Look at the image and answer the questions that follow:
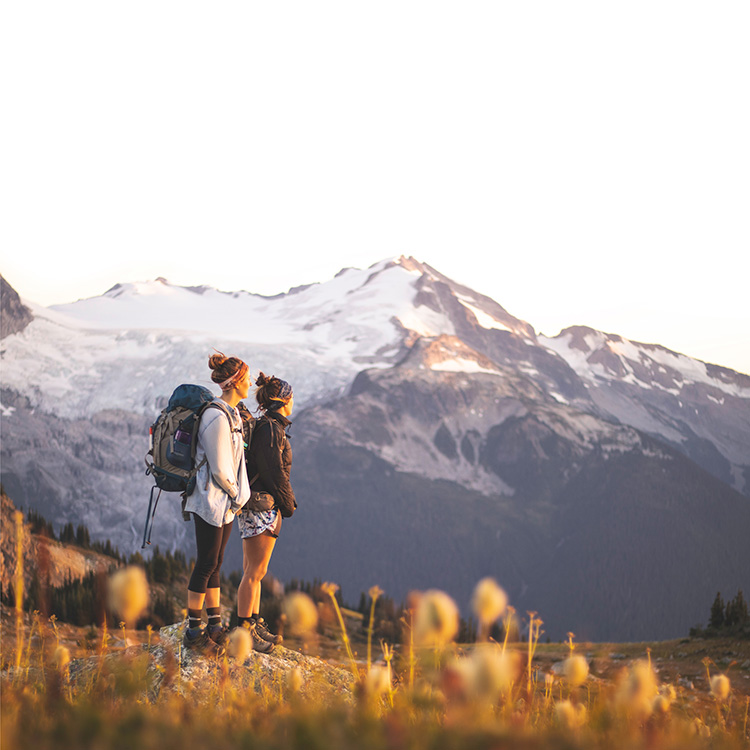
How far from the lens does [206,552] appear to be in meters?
5.39

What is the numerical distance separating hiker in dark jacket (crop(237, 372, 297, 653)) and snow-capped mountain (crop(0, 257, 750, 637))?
111551mm

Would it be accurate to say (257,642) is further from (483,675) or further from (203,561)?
(483,675)

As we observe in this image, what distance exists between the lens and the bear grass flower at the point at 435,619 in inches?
91.4

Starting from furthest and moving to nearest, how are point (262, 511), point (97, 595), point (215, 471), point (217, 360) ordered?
point (97, 595) < point (262, 511) < point (217, 360) < point (215, 471)

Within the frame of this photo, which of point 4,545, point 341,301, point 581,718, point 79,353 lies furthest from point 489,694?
point 341,301

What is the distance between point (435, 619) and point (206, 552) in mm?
3459

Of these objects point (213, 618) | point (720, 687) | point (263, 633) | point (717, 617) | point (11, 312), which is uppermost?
point (11, 312)

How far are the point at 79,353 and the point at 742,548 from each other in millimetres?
142156

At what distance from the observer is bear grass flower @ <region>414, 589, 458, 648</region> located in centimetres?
232

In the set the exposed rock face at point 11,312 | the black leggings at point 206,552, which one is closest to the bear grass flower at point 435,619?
the black leggings at point 206,552

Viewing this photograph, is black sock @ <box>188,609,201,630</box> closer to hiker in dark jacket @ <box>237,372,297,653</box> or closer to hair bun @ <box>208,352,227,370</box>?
hiker in dark jacket @ <box>237,372,297,653</box>

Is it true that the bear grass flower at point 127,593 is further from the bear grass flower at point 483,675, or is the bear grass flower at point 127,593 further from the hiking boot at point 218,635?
the hiking boot at point 218,635

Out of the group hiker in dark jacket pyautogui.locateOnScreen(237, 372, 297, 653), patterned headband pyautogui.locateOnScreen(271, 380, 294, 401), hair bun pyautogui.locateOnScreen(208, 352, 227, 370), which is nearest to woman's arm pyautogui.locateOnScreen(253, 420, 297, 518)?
hiker in dark jacket pyautogui.locateOnScreen(237, 372, 297, 653)

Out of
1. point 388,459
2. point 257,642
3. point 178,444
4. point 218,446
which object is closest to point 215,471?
point 218,446
